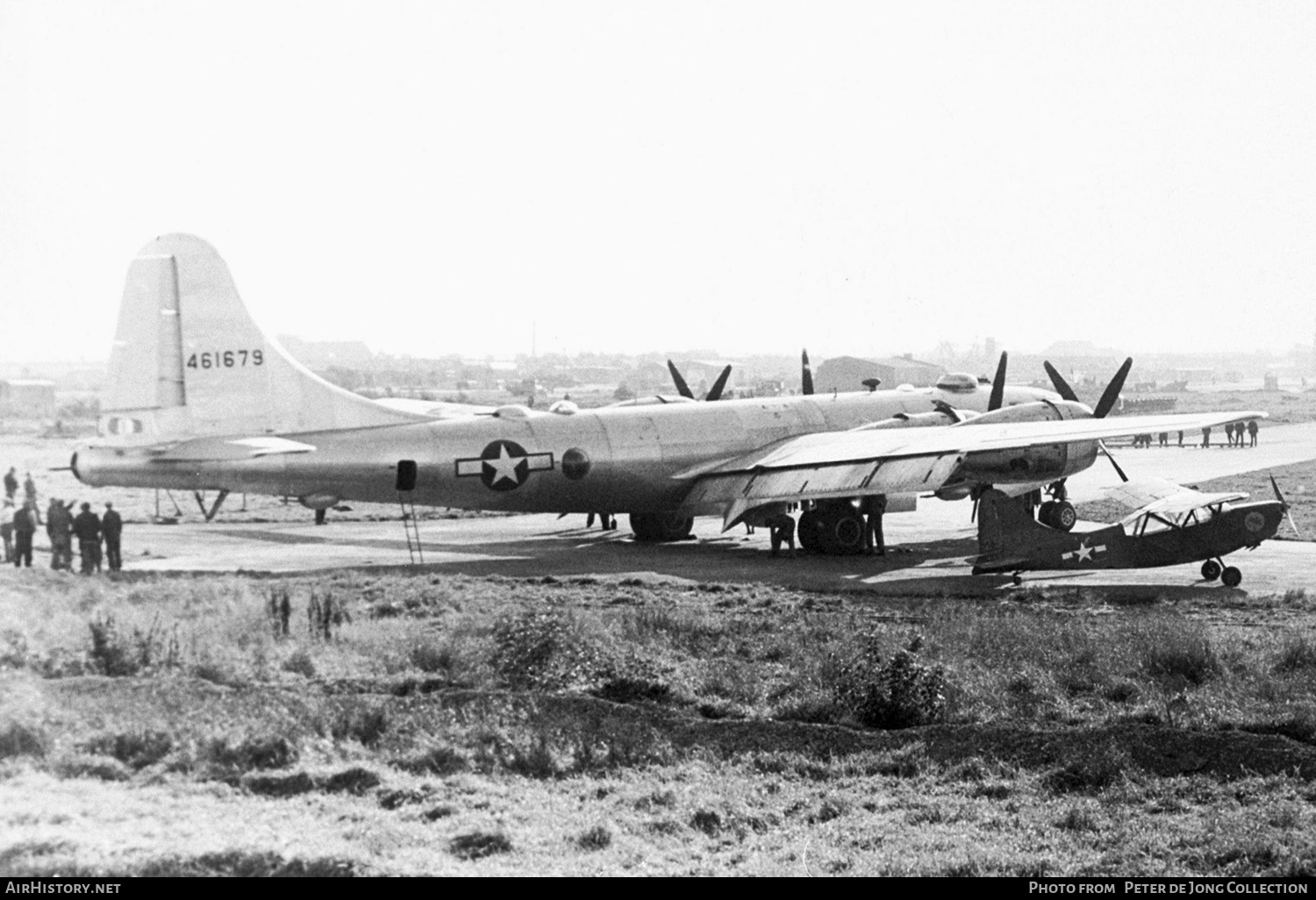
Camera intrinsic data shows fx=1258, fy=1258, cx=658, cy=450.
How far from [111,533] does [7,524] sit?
1964 mm

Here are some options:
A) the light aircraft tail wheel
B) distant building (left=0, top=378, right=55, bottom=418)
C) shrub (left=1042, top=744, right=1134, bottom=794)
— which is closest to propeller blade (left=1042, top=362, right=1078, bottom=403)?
the light aircraft tail wheel

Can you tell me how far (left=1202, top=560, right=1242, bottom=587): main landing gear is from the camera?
82.5 feet

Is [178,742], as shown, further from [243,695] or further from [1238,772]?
[1238,772]

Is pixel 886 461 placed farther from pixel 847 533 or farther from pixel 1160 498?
pixel 1160 498

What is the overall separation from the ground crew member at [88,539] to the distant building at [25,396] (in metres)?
1.56

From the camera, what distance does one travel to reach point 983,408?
39.0 metres

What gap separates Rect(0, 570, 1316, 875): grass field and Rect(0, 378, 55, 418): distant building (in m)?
2.38

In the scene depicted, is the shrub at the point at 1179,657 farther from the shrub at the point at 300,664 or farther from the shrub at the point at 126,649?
the shrub at the point at 126,649

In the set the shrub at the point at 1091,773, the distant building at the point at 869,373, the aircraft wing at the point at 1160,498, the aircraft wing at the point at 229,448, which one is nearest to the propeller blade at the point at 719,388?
the aircraft wing at the point at 1160,498

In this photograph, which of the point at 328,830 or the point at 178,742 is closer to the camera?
the point at 328,830

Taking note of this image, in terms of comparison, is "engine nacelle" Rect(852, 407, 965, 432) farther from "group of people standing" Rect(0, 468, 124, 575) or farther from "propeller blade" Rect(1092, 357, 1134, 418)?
"group of people standing" Rect(0, 468, 124, 575)

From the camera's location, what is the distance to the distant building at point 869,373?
81188 mm

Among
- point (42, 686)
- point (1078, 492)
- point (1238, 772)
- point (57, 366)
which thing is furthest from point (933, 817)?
point (1078, 492)
